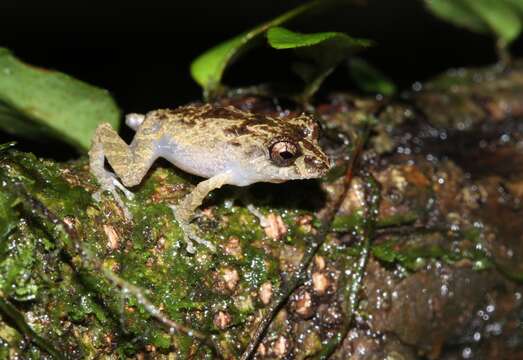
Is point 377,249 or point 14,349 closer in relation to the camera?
point 14,349

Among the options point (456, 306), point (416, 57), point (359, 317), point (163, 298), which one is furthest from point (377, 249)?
point (416, 57)

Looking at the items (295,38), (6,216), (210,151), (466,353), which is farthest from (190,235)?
(466,353)

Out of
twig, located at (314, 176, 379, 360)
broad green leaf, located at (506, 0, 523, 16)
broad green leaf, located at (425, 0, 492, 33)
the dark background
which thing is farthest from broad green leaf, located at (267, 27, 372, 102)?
the dark background

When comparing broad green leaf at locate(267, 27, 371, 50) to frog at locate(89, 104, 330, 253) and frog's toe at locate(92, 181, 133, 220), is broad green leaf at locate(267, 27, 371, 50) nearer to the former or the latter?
frog at locate(89, 104, 330, 253)

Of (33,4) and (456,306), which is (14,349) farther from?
(33,4)

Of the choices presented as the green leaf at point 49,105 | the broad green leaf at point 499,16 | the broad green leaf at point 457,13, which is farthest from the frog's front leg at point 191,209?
the broad green leaf at point 499,16

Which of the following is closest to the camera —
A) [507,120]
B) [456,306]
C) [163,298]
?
[163,298]

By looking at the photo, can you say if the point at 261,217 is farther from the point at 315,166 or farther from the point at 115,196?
the point at 115,196
